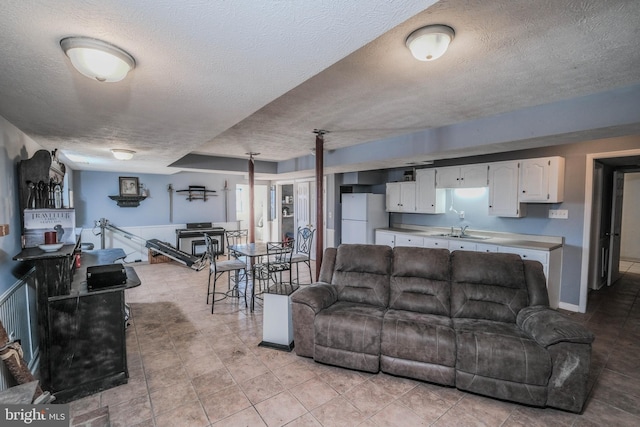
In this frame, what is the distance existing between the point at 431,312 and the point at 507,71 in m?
2.05

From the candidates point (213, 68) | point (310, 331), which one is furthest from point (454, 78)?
point (310, 331)

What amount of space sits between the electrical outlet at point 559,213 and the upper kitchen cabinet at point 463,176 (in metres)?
0.92

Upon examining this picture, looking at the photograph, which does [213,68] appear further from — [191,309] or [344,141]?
[191,309]

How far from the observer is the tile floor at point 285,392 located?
1.99 m

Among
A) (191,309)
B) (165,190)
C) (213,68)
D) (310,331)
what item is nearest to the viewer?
(213,68)

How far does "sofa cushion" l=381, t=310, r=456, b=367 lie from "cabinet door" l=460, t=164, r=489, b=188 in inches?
114

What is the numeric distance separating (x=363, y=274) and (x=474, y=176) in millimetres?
2873

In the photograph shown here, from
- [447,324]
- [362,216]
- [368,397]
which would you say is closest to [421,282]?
[447,324]

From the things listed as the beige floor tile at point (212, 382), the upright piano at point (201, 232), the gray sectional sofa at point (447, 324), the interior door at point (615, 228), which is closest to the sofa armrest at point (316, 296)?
the gray sectional sofa at point (447, 324)

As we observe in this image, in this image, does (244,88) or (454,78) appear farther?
(454,78)

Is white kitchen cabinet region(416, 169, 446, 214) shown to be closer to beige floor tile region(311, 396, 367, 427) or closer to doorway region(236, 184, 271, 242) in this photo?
beige floor tile region(311, 396, 367, 427)

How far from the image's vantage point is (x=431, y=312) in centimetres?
271

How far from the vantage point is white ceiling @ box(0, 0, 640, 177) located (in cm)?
113

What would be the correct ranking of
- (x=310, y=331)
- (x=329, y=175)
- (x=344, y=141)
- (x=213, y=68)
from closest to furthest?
1. (x=213, y=68)
2. (x=310, y=331)
3. (x=344, y=141)
4. (x=329, y=175)
